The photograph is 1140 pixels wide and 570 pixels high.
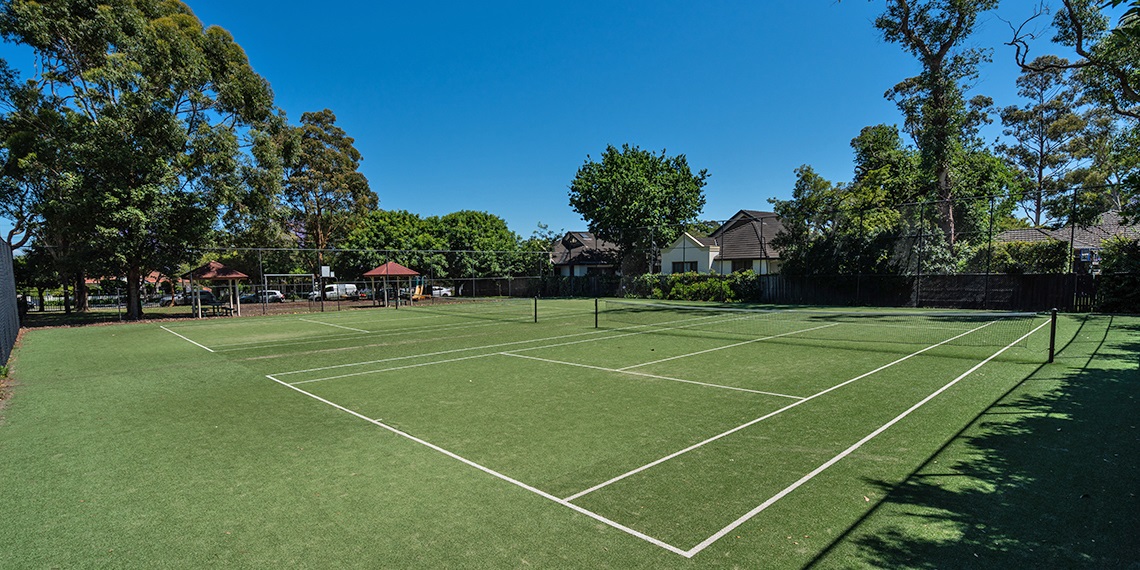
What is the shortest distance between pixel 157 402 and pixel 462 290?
3864 cm

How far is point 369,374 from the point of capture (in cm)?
1038

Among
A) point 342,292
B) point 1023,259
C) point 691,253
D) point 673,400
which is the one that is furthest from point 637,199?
point 673,400

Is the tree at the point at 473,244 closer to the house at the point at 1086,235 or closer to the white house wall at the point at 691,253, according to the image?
the white house wall at the point at 691,253

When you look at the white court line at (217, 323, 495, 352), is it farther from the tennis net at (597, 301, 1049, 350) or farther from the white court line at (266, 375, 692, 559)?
the white court line at (266, 375, 692, 559)


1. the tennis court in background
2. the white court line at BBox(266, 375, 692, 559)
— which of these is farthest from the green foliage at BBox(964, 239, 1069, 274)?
the white court line at BBox(266, 375, 692, 559)

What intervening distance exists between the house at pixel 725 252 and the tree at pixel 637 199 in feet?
6.10

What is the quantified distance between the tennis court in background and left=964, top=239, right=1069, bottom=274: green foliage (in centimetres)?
664

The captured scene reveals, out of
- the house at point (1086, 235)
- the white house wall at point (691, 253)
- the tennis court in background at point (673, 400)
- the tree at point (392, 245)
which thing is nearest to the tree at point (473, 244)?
the tree at point (392, 245)

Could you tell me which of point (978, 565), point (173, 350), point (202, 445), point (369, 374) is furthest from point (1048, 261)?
point (173, 350)

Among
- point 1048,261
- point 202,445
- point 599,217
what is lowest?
point 202,445

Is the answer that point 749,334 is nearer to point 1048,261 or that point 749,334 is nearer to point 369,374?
point 369,374

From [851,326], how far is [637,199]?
26296mm

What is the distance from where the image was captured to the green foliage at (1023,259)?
21516 millimetres

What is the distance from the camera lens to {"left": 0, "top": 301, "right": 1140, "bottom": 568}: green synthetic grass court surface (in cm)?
364
